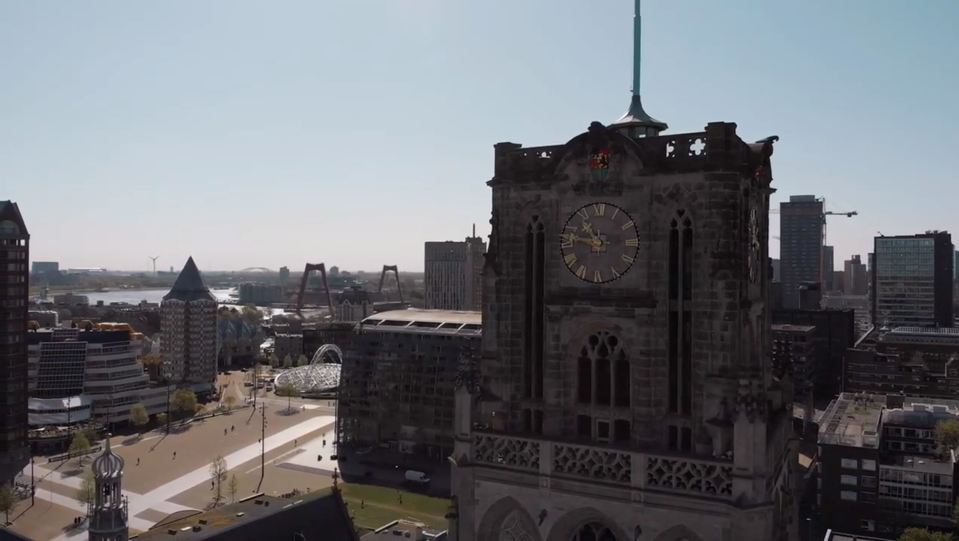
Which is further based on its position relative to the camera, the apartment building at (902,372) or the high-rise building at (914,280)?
the high-rise building at (914,280)

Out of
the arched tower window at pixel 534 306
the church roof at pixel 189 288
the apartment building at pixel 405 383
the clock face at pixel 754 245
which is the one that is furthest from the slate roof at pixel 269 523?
the church roof at pixel 189 288

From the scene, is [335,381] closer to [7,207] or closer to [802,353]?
[7,207]

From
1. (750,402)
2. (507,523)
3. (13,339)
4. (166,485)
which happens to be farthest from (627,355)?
(13,339)

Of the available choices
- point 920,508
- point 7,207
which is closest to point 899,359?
point 920,508

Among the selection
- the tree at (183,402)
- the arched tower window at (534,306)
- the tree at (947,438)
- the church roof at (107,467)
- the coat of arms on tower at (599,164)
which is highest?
the coat of arms on tower at (599,164)

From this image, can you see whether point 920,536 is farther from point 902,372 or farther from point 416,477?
point 902,372

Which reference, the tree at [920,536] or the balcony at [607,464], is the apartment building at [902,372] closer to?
the tree at [920,536]
